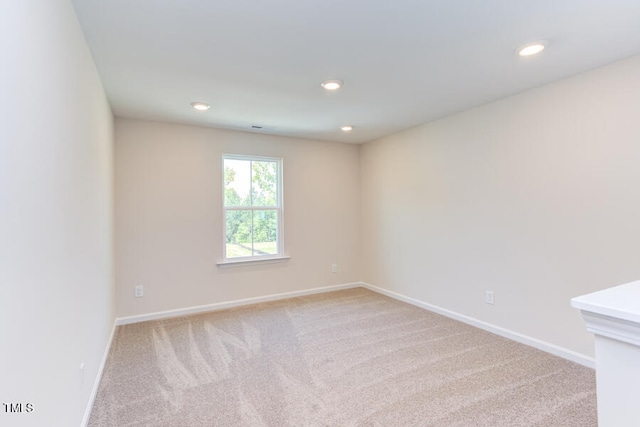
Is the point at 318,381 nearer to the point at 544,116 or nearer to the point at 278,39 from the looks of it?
the point at 278,39

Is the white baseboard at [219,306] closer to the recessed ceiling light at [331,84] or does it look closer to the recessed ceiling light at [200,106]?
the recessed ceiling light at [200,106]

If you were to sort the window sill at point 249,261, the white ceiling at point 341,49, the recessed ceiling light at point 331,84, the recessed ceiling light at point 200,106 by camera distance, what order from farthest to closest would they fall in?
the window sill at point 249,261
the recessed ceiling light at point 200,106
the recessed ceiling light at point 331,84
the white ceiling at point 341,49

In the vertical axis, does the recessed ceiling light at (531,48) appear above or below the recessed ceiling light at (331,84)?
below

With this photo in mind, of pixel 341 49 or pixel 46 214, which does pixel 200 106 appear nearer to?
pixel 341 49

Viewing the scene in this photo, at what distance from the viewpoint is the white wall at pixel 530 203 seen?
7.64ft

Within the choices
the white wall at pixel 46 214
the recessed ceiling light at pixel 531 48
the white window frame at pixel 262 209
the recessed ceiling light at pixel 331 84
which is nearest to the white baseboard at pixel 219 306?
the white window frame at pixel 262 209

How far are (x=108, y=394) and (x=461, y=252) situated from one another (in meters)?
3.40

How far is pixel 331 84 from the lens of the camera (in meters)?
2.68

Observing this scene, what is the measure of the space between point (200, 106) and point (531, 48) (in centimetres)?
283

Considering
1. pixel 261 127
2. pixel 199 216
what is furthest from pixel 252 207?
pixel 261 127

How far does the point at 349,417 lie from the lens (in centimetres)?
190

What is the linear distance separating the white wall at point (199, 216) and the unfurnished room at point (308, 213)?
27 millimetres

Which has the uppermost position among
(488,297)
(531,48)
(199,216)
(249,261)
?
(531,48)

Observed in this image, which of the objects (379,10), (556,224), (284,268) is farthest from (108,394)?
(556,224)
